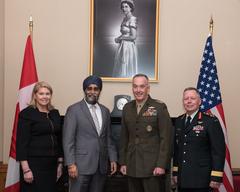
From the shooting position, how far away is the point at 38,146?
2807 millimetres

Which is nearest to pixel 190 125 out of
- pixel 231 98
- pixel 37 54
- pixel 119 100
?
pixel 119 100

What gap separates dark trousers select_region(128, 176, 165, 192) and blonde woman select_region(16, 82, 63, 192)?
65cm

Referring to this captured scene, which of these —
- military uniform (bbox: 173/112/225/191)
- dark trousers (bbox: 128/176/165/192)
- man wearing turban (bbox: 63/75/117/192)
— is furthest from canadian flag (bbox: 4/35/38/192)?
military uniform (bbox: 173/112/225/191)

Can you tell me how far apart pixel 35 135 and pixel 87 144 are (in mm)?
423

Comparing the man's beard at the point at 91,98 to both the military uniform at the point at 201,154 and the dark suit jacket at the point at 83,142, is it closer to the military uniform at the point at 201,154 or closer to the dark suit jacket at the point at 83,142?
the dark suit jacket at the point at 83,142

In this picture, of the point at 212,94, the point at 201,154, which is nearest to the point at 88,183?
the point at 201,154

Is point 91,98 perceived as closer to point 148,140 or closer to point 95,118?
point 95,118

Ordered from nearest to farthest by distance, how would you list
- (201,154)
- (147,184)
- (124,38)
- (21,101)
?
1. (201,154)
2. (147,184)
3. (21,101)
4. (124,38)

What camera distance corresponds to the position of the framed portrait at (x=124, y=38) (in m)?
4.25

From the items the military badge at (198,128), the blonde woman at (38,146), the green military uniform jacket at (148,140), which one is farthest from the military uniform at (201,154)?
the blonde woman at (38,146)

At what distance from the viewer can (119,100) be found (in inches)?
162

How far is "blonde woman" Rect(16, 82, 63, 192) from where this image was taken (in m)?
2.78

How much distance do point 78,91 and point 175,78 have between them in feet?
3.90

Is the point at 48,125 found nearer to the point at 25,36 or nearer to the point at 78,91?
the point at 78,91
